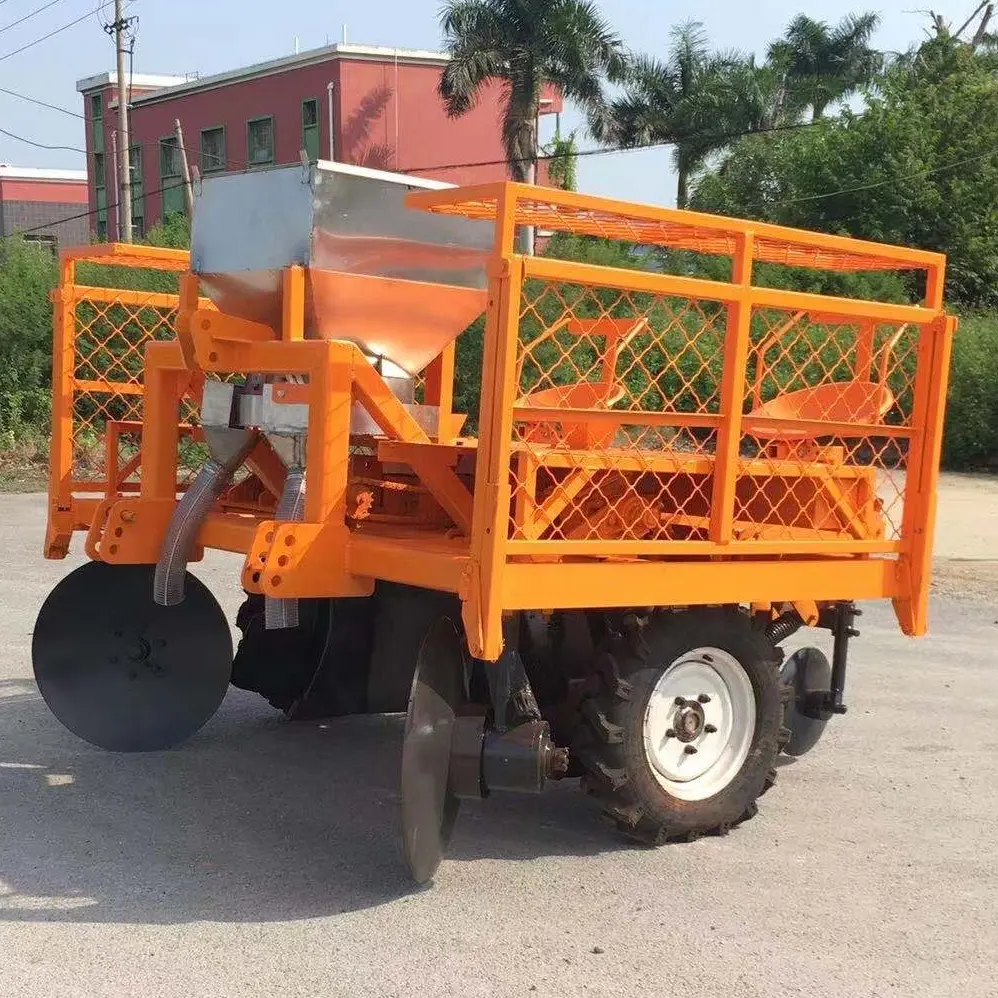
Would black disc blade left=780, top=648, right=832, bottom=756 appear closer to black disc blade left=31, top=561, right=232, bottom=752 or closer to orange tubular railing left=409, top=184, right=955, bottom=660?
orange tubular railing left=409, top=184, right=955, bottom=660

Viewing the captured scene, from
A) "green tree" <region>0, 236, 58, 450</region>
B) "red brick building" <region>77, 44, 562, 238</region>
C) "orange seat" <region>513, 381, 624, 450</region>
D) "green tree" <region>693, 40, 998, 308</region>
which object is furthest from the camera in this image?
"red brick building" <region>77, 44, 562, 238</region>

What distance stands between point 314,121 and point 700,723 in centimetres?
3456

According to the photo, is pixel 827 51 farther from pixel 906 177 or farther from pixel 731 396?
pixel 731 396

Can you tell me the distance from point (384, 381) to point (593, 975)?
2.13 meters

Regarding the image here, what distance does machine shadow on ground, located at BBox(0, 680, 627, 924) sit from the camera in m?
4.07

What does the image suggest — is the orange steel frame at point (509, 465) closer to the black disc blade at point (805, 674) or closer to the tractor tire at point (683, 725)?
the tractor tire at point (683, 725)

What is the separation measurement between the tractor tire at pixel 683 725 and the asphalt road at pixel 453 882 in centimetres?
18

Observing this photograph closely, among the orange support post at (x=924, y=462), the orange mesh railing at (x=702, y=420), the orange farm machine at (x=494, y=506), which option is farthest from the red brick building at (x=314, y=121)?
the orange support post at (x=924, y=462)

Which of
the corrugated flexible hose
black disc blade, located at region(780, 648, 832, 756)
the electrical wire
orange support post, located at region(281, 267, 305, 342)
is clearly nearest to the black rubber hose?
black disc blade, located at region(780, 648, 832, 756)

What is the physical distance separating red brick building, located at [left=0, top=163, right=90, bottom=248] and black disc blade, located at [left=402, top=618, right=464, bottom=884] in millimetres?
49228

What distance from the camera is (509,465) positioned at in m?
3.98

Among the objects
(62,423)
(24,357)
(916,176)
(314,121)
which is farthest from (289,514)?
(314,121)

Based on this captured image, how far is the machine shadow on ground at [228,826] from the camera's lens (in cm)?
407

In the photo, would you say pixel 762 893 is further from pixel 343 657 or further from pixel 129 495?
pixel 129 495
